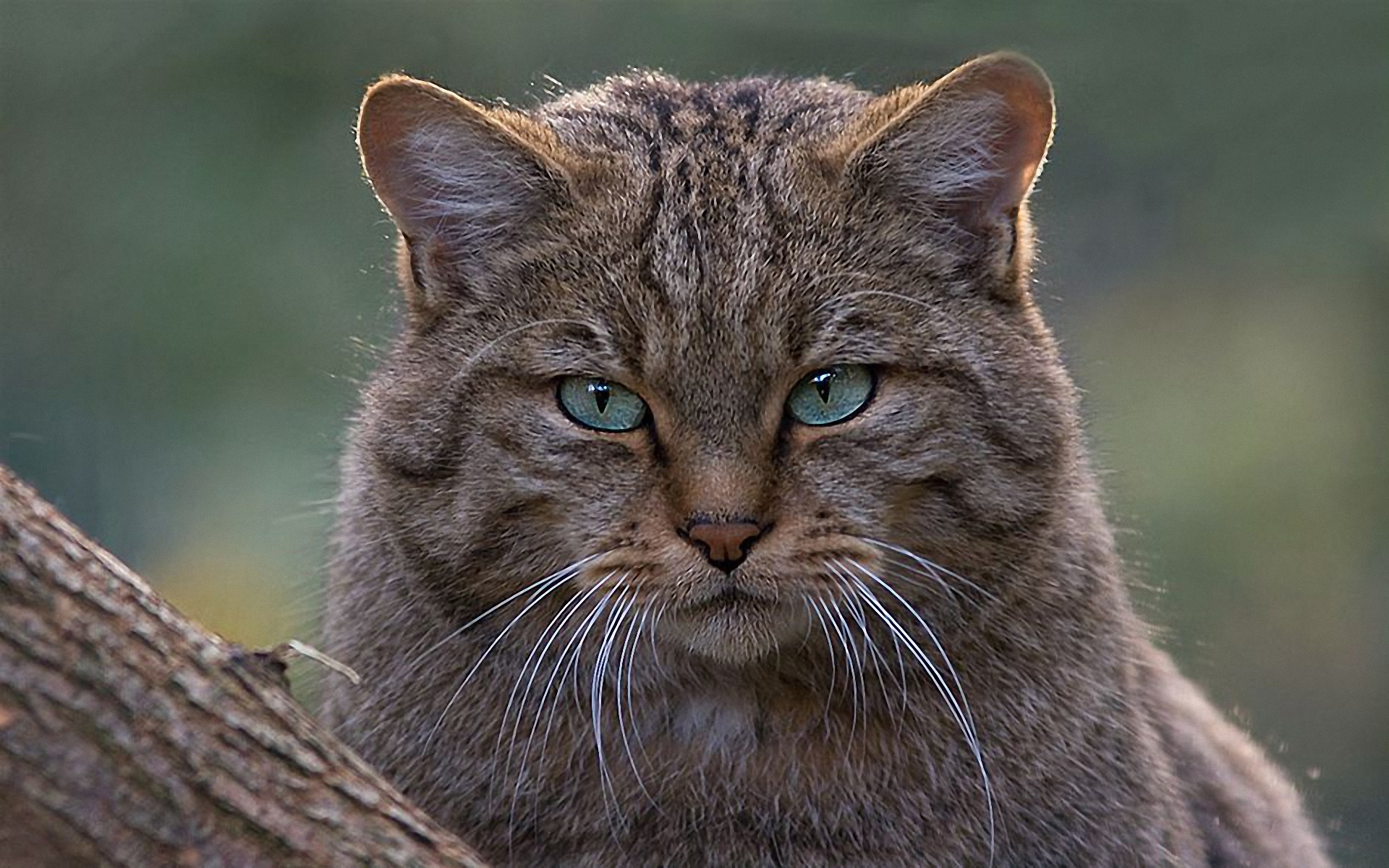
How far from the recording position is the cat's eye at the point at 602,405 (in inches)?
122

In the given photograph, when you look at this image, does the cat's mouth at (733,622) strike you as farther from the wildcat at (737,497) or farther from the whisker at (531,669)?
the whisker at (531,669)

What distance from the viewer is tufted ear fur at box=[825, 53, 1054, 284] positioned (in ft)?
10.6

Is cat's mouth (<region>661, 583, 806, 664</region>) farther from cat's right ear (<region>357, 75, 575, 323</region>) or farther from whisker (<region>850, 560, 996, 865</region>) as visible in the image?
cat's right ear (<region>357, 75, 575, 323</region>)

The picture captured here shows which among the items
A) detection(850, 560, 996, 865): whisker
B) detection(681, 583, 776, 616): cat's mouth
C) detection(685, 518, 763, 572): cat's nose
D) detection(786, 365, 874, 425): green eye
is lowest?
detection(850, 560, 996, 865): whisker

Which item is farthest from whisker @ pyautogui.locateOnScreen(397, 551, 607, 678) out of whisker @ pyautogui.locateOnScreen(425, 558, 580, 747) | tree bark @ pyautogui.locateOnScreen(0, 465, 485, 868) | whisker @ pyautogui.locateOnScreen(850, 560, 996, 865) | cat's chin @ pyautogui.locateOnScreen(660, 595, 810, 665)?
tree bark @ pyautogui.locateOnScreen(0, 465, 485, 868)

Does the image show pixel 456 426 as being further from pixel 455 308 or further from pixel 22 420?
pixel 22 420

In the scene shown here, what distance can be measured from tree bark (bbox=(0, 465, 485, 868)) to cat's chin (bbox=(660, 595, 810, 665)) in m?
0.78

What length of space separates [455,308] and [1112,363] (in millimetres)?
4332

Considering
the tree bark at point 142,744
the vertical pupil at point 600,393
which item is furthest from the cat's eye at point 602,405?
the tree bark at point 142,744

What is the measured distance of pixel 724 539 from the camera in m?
2.92

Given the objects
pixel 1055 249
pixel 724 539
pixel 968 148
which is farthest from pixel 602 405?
pixel 1055 249

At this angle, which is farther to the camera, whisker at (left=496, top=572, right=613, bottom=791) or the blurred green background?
the blurred green background

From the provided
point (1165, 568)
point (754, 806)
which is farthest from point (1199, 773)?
point (1165, 568)

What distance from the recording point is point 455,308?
338cm
